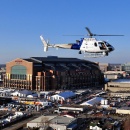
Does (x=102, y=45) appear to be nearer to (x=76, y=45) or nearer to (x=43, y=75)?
(x=76, y=45)

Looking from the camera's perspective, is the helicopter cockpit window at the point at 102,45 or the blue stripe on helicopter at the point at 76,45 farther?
the blue stripe on helicopter at the point at 76,45

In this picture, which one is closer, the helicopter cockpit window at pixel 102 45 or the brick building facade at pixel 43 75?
the helicopter cockpit window at pixel 102 45

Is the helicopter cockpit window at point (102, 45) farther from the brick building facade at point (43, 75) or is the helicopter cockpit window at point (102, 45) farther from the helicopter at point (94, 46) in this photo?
the brick building facade at point (43, 75)

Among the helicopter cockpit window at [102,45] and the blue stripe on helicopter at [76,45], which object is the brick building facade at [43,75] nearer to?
the blue stripe on helicopter at [76,45]

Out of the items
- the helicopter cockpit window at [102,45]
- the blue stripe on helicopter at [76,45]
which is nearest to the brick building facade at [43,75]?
the blue stripe on helicopter at [76,45]

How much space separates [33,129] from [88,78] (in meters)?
36.1

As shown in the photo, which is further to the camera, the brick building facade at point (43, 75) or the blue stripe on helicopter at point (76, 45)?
the brick building facade at point (43, 75)

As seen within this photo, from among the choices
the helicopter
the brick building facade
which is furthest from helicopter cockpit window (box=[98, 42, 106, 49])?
the brick building facade

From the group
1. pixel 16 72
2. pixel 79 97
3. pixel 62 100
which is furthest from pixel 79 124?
pixel 16 72

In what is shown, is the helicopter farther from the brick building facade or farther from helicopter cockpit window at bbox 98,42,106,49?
the brick building facade

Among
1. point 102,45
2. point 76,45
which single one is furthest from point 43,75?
point 102,45

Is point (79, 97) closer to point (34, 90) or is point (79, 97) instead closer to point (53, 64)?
point (34, 90)

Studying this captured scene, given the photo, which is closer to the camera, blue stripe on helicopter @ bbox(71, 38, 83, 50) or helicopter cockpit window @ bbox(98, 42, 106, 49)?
helicopter cockpit window @ bbox(98, 42, 106, 49)

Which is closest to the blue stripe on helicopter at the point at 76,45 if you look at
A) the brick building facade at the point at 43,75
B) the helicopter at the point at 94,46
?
the helicopter at the point at 94,46
